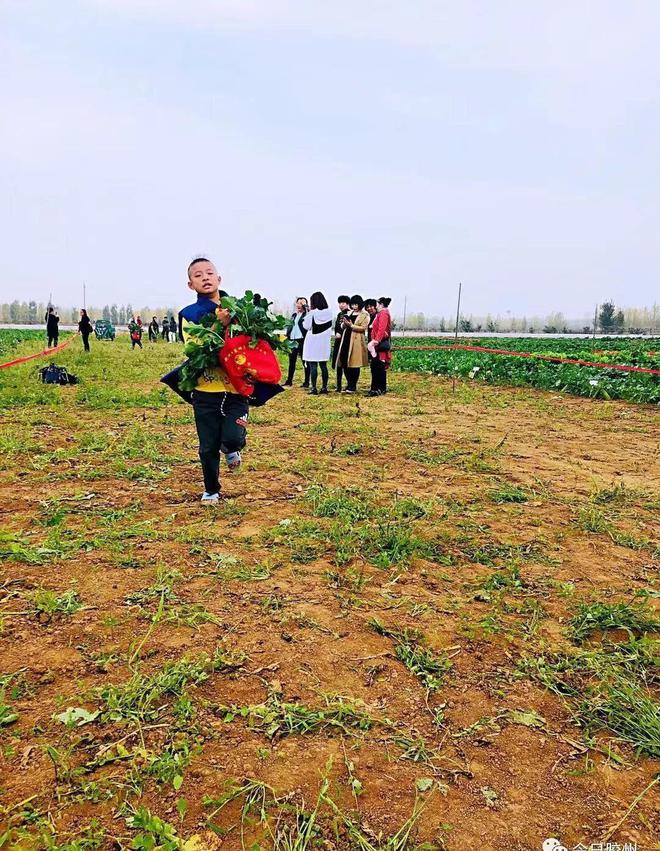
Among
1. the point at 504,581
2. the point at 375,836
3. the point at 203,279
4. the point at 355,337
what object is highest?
the point at 203,279

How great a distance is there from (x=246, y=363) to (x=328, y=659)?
2.43m

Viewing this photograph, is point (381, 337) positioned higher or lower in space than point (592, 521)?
higher

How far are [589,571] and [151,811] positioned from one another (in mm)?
2739

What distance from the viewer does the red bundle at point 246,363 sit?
14.5ft

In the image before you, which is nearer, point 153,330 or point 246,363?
point 246,363

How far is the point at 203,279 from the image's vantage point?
4613 mm

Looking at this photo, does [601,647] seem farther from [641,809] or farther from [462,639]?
[641,809]

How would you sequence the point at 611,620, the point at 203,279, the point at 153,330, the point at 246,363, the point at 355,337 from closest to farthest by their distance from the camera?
the point at 611,620 < the point at 246,363 < the point at 203,279 < the point at 355,337 < the point at 153,330

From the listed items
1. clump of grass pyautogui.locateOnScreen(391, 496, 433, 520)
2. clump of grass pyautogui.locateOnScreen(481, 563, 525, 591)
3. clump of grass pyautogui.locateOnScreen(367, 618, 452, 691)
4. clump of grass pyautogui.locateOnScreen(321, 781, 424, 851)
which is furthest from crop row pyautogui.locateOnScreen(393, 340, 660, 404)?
clump of grass pyautogui.locateOnScreen(321, 781, 424, 851)

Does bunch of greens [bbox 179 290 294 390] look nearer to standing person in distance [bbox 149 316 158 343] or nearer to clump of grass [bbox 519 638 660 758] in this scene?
clump of grass [bbox 519 638 660 758]

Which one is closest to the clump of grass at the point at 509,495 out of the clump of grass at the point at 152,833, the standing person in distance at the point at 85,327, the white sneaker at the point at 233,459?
the white sneaker at the point at 233,459

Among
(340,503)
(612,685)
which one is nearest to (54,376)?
(340,503)

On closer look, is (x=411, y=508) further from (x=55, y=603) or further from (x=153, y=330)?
(x=153, y=330)

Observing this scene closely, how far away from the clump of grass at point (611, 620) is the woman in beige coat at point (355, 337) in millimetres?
8233
